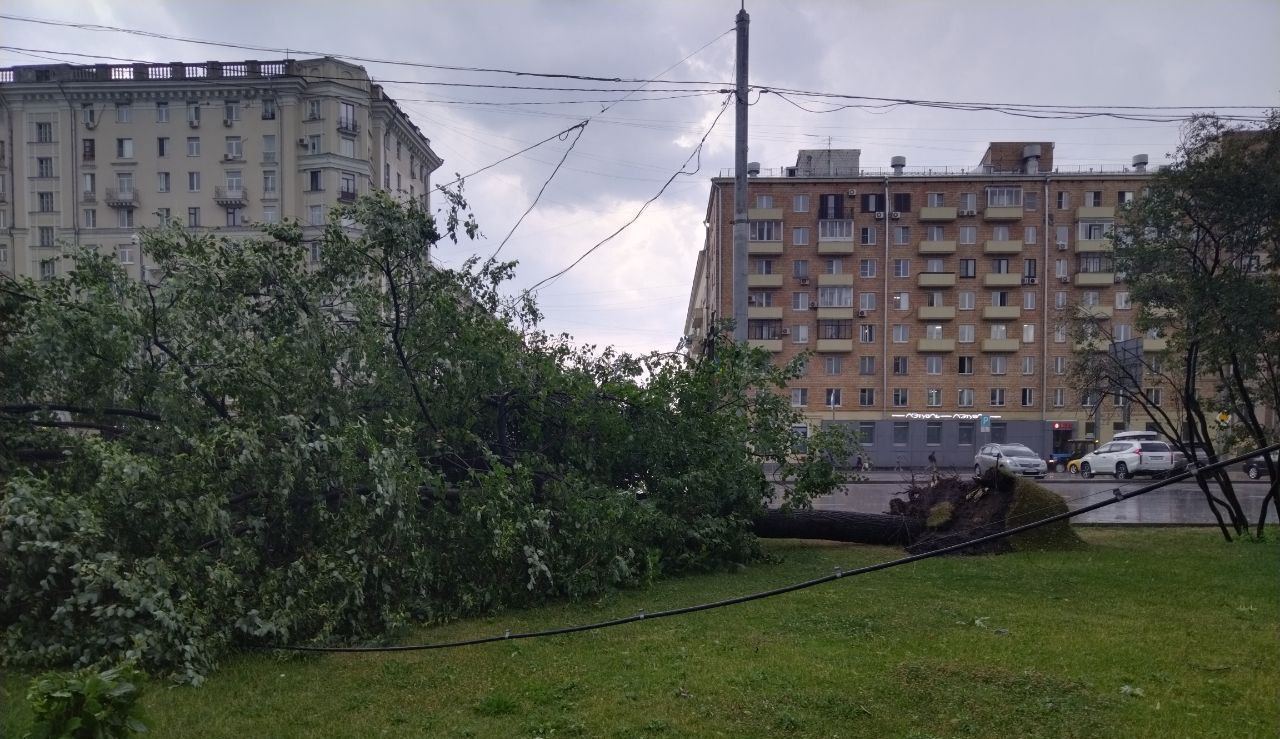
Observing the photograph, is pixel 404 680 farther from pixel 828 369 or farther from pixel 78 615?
pixel 828 369

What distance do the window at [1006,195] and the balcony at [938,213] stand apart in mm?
2302

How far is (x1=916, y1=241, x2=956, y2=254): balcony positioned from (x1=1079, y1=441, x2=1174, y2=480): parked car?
17.8 metres

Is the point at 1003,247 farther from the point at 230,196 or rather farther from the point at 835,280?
the point at 230,196

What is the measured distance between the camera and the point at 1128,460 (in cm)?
3097

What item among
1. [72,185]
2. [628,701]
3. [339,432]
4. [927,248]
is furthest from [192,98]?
[927,248]

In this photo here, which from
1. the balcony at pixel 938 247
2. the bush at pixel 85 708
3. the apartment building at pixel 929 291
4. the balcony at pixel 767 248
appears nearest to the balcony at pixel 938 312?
the apartment building at pixel 929 291

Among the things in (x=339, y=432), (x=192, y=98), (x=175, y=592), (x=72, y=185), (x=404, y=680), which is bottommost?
(x=404, y=680)

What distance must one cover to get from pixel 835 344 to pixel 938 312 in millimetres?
6389

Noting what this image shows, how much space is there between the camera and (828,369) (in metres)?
49.2

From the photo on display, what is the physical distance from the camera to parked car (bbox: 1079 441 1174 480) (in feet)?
98.4

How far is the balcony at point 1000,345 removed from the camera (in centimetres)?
4856

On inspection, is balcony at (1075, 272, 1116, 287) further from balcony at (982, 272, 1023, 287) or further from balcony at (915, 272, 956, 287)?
balcony at (915, 272, 956, 287)

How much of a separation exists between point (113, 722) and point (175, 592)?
2.41 m

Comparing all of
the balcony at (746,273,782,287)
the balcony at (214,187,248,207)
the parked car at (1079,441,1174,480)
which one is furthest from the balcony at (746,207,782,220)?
the balcony at (214,187,248,207)
